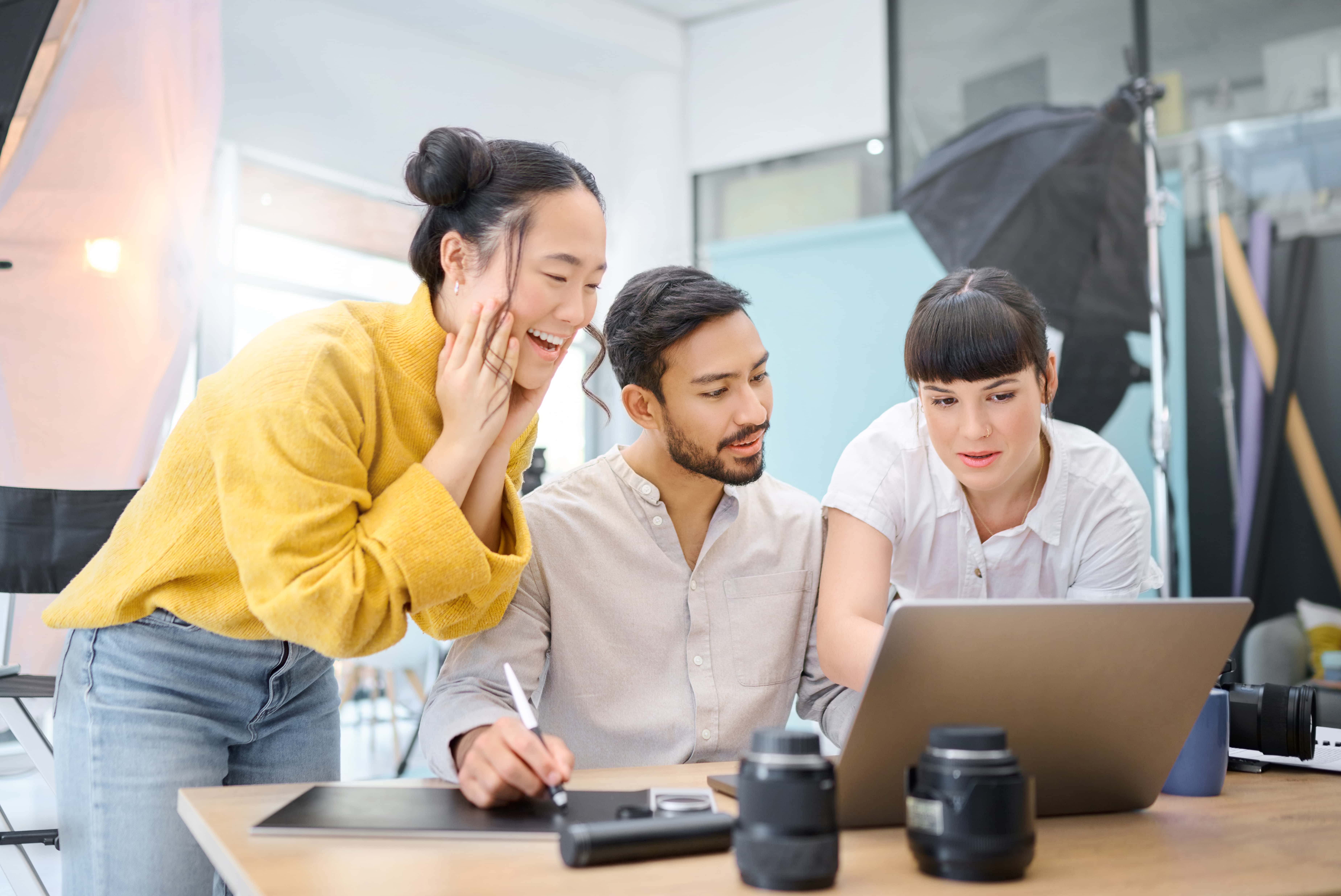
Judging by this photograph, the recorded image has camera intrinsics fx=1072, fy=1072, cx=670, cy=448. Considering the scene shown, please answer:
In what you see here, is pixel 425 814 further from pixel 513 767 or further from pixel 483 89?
pixel 483 89

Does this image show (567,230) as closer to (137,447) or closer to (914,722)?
(914,722)

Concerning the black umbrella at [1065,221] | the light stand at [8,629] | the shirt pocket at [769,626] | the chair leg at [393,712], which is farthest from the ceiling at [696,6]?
the shirt pocket at [769,626]

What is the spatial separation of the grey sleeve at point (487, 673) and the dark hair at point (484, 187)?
14.6 inches

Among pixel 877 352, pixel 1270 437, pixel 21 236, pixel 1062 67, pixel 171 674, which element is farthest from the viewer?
pixel 1062 67

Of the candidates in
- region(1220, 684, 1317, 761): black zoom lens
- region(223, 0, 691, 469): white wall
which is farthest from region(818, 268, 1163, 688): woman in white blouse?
region(223, 0, 691, 469): white wall

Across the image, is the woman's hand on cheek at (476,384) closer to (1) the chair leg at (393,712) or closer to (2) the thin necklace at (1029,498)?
(2) the thin necklace at (1029,498)

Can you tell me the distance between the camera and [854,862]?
77 cm

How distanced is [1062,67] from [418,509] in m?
4.07

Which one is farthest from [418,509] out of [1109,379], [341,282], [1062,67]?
[1062,67]

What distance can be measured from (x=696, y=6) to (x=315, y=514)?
179 inches

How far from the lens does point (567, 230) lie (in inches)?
48.0

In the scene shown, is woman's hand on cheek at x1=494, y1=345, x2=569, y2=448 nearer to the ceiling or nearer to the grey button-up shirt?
the grey button-up shirt

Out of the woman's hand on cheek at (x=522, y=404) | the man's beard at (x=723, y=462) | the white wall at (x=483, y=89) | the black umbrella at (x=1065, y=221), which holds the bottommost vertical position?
the man's beard at (x=723, y=462)

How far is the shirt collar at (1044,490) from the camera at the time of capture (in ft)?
5.09
